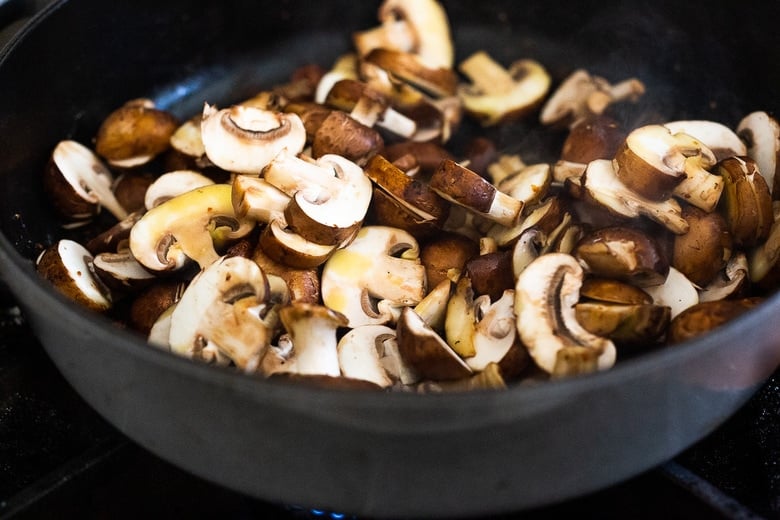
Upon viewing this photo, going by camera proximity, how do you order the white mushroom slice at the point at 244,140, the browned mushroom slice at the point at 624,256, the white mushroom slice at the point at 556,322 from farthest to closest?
the white mushroom slice at the point at 244,140
the browned mushroom slice at the point at 624,256
the white mushroom slice at the point at 556,322

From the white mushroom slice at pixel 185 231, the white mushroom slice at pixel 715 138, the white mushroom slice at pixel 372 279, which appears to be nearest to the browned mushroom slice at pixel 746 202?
the white mushroom slice at pixel 715 138

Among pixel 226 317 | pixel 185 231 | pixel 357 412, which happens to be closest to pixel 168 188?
pixel 185 231

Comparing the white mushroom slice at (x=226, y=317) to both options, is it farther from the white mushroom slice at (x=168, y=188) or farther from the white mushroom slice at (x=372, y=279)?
the white mushroom slice at (x=168, y=188)

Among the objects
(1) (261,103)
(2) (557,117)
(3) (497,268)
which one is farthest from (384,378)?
(2) (557,117)

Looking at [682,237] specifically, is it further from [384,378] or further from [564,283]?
[384,378]

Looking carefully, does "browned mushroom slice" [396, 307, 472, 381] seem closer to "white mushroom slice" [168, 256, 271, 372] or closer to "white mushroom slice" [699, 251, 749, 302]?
"white mushroom slice" [168, 256, 271, 372]

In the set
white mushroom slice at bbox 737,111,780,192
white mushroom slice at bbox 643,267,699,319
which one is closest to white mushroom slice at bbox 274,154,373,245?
white mushroom slice at bbox 643,267,699,319

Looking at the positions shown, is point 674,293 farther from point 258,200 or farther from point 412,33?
point 412,33
